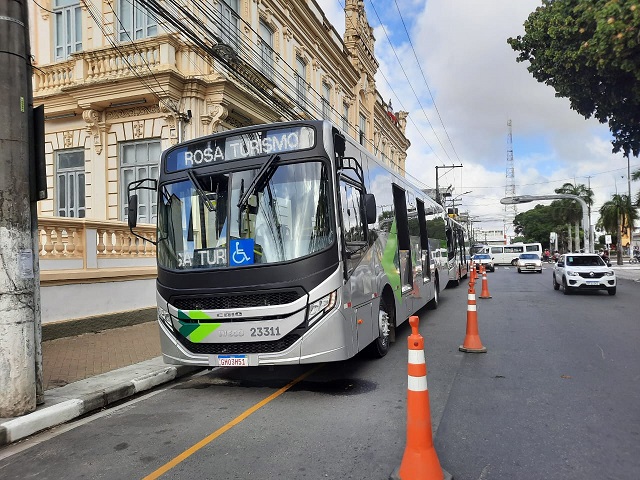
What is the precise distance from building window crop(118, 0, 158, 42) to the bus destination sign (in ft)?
30.7

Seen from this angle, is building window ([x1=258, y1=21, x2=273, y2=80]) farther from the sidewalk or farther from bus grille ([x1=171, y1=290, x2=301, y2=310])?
bus grille ([x1=171, y1=290, x2=301, y2=310])

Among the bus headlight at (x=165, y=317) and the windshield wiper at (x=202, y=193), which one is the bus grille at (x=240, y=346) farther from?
the windshield wiper at (x=202, y=193)

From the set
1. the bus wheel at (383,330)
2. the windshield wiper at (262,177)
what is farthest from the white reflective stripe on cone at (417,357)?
the bus wheel at (383,330)

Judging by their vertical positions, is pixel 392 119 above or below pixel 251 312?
above

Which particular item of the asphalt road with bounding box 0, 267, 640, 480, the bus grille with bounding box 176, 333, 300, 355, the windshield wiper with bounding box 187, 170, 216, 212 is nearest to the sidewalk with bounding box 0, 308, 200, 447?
the asphalt road with bounding box 0, 267, 640, 480

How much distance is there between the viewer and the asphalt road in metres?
3.85

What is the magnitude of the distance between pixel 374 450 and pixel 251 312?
208cm

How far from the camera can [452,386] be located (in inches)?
233

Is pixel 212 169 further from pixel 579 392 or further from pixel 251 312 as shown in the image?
pixel 579 392

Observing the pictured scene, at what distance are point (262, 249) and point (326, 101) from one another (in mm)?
18504

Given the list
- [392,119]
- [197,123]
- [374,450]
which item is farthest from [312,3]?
[374,450]

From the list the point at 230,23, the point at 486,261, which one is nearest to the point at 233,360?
the point at 230,23

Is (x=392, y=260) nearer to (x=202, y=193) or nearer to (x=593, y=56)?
(x=202, y=193)

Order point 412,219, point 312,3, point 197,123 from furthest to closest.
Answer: point 312,3 < point 197,123 < point 412,219
